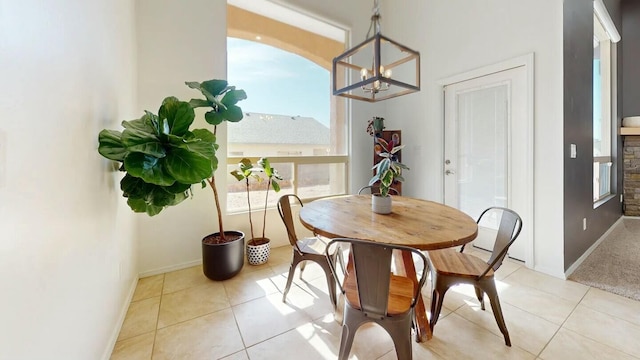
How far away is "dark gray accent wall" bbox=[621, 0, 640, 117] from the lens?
3947 mm

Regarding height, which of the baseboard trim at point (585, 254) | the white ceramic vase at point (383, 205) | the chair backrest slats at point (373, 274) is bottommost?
the baseboard trim at point (585, 254)

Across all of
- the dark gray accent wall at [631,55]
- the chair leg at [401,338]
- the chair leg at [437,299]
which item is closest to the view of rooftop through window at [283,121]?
the chair leg at [437,299]

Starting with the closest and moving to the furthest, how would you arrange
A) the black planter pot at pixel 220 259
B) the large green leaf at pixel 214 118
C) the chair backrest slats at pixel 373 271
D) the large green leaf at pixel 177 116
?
the chair backrest slats at pixel 373 271 → the large green leaf at pixel 177 116 → the large green leaf at pixel 214 118 → the black planter pot at pixel 220 259

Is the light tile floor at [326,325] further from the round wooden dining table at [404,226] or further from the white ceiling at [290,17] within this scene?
the white ceiling at [290,17]

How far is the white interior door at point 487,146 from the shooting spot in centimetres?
264

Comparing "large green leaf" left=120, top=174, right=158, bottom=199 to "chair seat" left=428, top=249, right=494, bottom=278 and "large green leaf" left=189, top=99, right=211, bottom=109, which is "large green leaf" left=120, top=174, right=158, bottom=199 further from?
"chair seat" left=428, top=249, right=494, bottom=278

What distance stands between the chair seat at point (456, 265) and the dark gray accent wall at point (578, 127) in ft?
4.70

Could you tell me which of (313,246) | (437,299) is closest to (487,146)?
(437,299)

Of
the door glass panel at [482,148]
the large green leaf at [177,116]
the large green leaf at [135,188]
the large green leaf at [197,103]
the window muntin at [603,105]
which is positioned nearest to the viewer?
the large green leaf at [135,188]

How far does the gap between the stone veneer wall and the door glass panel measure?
324 cm

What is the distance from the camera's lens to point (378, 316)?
3.93 feet

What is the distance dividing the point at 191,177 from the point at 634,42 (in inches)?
265

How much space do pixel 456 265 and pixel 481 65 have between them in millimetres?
2444

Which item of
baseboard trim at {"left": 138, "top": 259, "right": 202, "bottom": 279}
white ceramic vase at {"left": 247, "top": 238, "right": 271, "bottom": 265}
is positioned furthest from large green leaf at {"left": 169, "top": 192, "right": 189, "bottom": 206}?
baseboard trim at {"left": 138, "top": 259, "right": 202, "bottom": 279}
